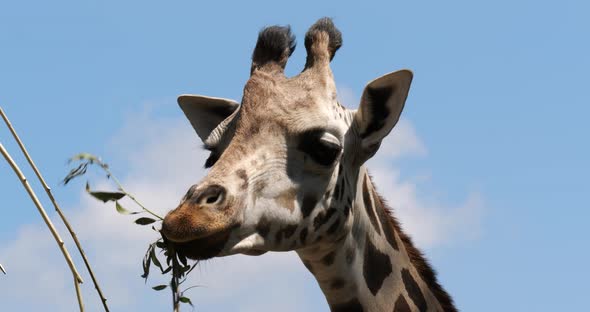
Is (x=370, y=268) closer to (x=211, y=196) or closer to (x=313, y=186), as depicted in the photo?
(x=313, y=186)

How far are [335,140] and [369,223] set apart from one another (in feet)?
3.23

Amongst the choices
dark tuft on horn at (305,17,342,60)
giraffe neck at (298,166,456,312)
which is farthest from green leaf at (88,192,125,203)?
dark tuft on horn at (305,17,342,60)

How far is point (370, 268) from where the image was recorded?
7238 millimetres

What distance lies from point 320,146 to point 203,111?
1843 mm

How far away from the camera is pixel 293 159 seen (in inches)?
259

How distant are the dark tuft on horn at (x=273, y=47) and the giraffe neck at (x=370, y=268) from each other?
1.21 meters

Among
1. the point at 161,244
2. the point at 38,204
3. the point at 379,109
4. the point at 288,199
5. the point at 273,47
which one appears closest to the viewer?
the point at 38,204

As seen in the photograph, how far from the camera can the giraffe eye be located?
21.8 feet

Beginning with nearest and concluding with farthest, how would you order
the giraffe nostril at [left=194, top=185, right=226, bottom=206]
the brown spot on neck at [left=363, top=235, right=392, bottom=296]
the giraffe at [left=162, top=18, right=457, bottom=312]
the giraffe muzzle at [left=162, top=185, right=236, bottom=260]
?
1. the giraffe muzzle at [left=162, top=185, right=236, bottom=260]
2. the giraffe nostril at [left=194, top=185, right=226, bottom=206]
3. the giraffe at [left=162, top=18, right=457, bottom=312]
4. the brown spot on neck at [left=363, top=235, right=392, bottom=296]

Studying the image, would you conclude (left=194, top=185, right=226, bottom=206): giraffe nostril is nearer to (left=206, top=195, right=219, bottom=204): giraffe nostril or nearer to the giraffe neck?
(left=206, top=195, right=219, bottom=204): giraffe nostril

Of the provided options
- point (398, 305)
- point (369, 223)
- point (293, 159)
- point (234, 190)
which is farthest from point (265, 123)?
point (398, 305)

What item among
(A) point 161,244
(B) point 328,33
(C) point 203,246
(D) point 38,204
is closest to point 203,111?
Answer: (B) point 328,33

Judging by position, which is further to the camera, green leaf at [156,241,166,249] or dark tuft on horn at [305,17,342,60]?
dark tuft on horn at [305,17,342,60]

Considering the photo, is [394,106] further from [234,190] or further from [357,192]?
[234,190]
